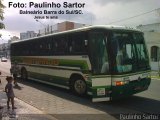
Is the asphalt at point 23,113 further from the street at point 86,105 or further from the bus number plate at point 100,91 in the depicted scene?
the bus number plate at point 100,91

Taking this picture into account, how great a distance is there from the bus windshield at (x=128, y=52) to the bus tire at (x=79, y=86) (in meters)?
2.32

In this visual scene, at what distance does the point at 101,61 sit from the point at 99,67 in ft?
0.78

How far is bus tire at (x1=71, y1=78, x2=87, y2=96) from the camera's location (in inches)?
528

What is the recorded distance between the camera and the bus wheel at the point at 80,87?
13.4 meters

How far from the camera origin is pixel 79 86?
1374 centimetres

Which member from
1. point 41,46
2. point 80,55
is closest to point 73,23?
point 41,46

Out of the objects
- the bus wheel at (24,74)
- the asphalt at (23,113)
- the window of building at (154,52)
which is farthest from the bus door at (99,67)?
the window of building at (154,52)

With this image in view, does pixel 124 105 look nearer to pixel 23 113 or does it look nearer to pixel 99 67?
pixel 99 67

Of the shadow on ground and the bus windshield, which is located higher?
the bus windshield

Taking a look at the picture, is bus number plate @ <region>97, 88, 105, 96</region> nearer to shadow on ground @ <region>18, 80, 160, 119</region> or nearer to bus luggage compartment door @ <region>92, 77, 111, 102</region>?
bus luggage compartment door @ <region>92, 77, 111, 102</region>

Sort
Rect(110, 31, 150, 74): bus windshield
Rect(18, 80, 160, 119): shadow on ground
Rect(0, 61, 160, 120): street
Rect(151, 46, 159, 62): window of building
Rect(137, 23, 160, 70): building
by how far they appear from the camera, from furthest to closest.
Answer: Rect(151, 46, 159, 62): window of building → Rect(137, 23, 160, 70): building → Rect(110, 31, 150, 74): bus windshield → Rect(18, 80, 160, 119): shadow on ground → Rect(0, 61, 160, 120): street

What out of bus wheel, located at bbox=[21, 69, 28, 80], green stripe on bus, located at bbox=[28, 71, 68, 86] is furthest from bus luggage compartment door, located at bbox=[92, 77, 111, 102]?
bus wheel, located at bbox=[21, 69, 28, 80]

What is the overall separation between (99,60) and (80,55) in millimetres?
1690

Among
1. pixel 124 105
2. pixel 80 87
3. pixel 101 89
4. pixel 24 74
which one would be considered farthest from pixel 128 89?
pixel 24 74
